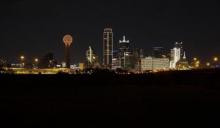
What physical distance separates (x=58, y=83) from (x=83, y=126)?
117ft

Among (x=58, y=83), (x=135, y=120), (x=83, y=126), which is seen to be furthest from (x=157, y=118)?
(x=58, y=83)

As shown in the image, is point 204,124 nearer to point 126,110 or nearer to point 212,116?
point 212,116

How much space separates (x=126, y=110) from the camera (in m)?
26.2

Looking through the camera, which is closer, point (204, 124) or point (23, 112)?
point (204, 124)

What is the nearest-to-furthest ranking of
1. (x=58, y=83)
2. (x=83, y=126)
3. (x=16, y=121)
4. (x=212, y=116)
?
(x=83, y=126), (x=16, y=121), (x=212, y=116), (x=58, y=83)

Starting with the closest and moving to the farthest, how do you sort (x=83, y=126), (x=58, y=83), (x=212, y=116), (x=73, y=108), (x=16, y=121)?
(x=83, y=126), (x=16, y=121), (x=212, y=116), (x=73, y=108), (x=58, y=83)

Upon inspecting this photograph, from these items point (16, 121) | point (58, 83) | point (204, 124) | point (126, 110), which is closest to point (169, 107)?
point (126, 110)

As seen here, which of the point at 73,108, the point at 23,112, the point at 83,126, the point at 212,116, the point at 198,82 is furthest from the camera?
the point at 198,82

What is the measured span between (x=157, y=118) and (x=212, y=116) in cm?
287

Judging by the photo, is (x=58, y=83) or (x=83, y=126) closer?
(x=83, y=126)

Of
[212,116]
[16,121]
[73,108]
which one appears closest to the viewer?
[16,121]

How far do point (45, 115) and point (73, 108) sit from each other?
4.03 m

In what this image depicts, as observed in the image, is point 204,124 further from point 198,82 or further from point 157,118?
point 198,82

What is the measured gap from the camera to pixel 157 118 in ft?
72.9
